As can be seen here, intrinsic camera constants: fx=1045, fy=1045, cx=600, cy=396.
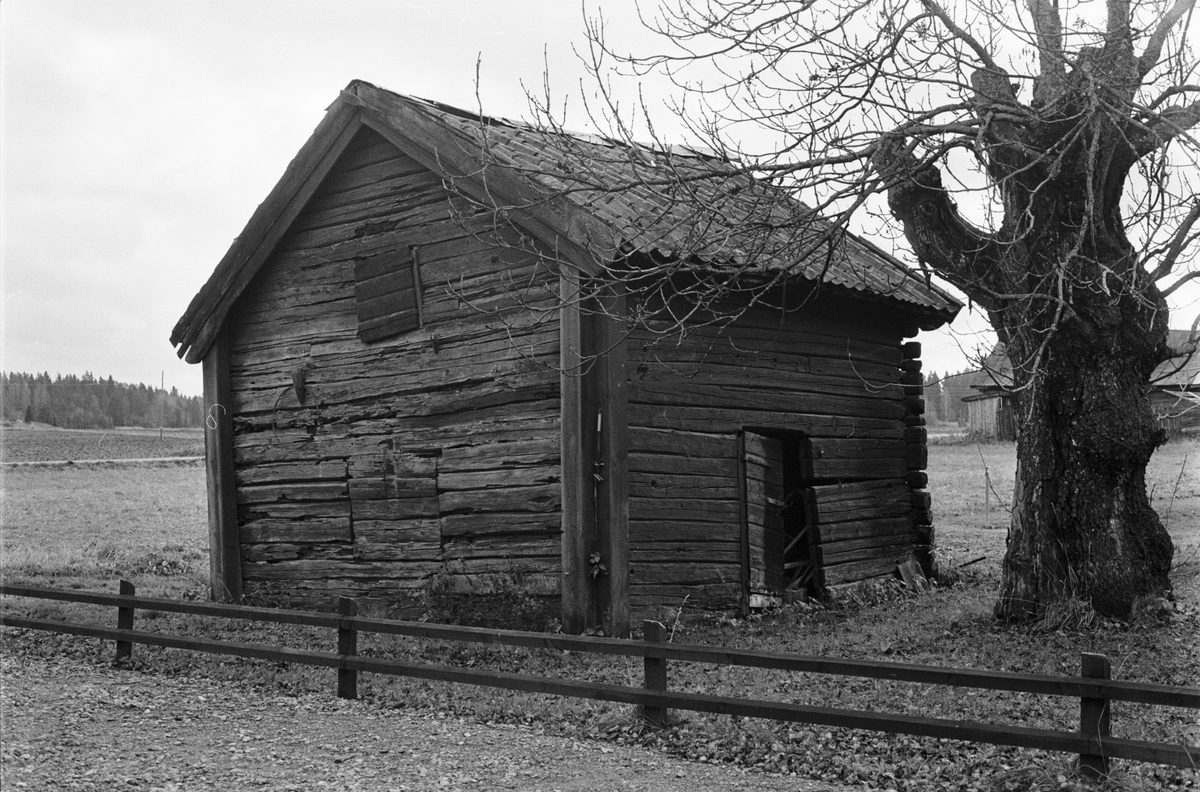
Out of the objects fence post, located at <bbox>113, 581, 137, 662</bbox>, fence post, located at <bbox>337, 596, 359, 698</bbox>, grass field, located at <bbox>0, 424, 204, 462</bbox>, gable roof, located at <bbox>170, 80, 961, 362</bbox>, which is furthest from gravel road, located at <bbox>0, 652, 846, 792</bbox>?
grass field, located at <bbox>0, 424, 204, 462</bbox>

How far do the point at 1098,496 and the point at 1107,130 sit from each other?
3345 millimetres

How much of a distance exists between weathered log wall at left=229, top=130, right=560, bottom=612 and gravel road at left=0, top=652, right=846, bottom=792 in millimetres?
2871

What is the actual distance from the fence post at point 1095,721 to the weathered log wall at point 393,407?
530 cm

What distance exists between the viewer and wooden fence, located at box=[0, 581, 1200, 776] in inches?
224

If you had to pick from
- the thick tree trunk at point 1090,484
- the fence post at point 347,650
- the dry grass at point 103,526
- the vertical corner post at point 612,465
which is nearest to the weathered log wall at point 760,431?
the vertical corner post at point 612,465

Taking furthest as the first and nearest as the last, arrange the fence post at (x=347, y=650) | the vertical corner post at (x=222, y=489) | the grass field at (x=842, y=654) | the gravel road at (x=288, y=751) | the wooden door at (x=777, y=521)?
the vertical corner post at (x=222, y=489) → the wooden door at (x=777, y=521) → the fence post at (x=347, y=650) → the grass field at (x=842, y=654) → the gravel road at (x=288, y=751)

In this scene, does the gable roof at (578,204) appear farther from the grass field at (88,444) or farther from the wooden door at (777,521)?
the grass field at (88,444)

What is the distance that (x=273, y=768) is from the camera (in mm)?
6453

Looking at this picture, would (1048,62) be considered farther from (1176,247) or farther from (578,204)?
(578,204)

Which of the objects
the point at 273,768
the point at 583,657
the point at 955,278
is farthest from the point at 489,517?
the point at 955,278

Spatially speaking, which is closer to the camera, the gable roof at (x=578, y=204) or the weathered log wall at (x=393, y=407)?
the gable roof at (x=578, y=204)

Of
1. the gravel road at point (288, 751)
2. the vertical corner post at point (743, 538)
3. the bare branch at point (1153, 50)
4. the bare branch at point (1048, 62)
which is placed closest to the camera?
the gravel road at point (288, 751)

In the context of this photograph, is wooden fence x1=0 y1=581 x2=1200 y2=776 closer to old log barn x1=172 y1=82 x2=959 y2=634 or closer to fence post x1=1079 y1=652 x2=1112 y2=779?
fence post x1=1079 y1=652 x2=1112 y2=779

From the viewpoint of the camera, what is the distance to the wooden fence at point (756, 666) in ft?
18.6
